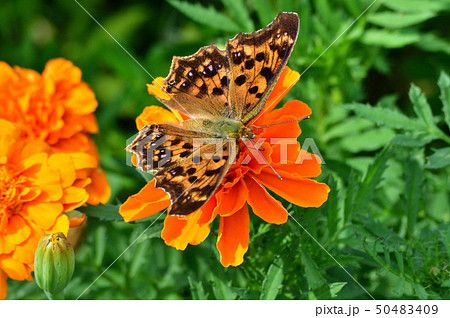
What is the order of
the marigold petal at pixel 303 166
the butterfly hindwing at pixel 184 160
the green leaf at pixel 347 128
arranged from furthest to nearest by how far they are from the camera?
1. the green leaf at pixel 347 128
2. the marigold petal at pixel 303 166
3. the butterfly hindwing at pixel 184 160

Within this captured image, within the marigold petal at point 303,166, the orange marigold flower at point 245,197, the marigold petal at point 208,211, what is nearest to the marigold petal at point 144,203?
the orange marigold flower at point 245,197

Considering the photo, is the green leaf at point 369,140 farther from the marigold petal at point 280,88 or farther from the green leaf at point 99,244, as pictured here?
the green leaf at point 99,244

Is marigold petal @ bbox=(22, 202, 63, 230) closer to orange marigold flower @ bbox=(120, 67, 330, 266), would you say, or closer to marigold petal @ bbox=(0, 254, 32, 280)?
marigold petal @ bbox=(0, 254, 32, 280)

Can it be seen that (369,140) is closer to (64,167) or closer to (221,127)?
(221,127)

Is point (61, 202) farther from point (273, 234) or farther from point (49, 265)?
point (273, 234)

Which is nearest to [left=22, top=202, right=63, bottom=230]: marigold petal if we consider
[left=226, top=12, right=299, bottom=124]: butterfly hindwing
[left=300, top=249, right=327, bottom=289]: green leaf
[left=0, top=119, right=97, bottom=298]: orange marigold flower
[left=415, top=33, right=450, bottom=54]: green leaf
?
[left=0, top=119, right=97, bottom=298]: orange marigold flower

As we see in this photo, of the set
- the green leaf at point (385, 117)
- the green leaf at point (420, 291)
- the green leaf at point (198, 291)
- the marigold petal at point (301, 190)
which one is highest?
the green leaf at point (385, 117)

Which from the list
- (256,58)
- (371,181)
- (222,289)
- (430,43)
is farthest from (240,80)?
(430,43)
